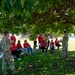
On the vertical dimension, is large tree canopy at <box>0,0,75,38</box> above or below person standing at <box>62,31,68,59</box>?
above

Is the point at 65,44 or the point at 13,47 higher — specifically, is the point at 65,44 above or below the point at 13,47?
above

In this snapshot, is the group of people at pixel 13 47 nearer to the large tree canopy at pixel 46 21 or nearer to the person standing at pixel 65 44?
the person standing at pixel 65 44

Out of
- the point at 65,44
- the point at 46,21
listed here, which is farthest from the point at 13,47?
the point at 46,21

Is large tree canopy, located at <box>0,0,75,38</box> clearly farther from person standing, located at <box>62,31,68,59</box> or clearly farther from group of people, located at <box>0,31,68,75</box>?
group of people, located at <box>0,31,68,75</box>

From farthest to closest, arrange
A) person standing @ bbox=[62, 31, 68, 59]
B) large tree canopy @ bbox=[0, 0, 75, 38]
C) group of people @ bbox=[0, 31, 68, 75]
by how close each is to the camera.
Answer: person standing @ bbox=[62, 31, 68, 59], large tree canopy @ bbox=[0, 0, 75, 38], group of people @ bbox=[0, 31, 68, 75]

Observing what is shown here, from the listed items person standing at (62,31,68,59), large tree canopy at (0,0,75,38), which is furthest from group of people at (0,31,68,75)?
large tree canopy at (0,0,75,38)

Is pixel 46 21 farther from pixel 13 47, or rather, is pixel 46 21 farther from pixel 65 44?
Answer: pixel 13 47

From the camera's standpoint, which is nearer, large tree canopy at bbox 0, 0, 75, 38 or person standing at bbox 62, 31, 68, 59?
large tree canopy at bbox 0, 0, 75, 38

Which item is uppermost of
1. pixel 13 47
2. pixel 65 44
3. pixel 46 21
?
pixel 46 21

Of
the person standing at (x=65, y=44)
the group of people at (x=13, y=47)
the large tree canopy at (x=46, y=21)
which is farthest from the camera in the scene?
the person standing at (x=65, y=44)

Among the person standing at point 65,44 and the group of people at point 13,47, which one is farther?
the person standing at point 65,44

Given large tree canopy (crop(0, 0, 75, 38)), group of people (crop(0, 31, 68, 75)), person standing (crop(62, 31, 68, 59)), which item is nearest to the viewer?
group of people (crop(0, 31, 68, 75))

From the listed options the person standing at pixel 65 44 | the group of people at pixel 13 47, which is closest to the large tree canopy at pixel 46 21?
the person standing at pixel 65 44

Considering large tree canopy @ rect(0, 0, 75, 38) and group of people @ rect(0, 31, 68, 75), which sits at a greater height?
large tree canopy @ rect(0, 0, 75, 38)
